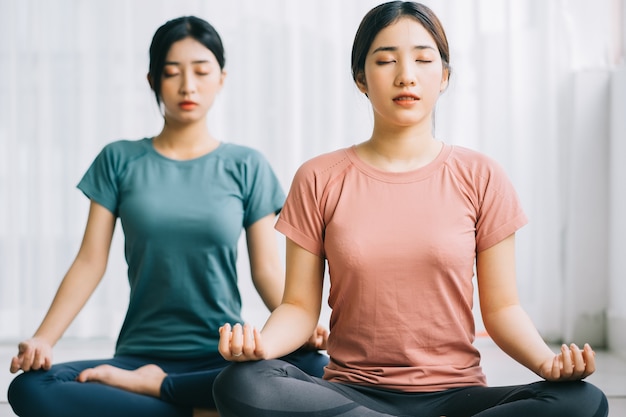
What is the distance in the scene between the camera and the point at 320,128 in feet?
10.8

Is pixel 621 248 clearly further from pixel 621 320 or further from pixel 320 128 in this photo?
pixel 320 128

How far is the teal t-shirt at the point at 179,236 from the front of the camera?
1.90 m

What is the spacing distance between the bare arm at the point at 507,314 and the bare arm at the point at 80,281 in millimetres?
867

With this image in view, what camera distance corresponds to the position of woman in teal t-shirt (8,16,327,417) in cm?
189

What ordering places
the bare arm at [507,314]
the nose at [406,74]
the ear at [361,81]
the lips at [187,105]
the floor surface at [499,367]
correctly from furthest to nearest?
1. the floor surface at [499,367]
2. the lips at [187,105]
3. the ear at [361,81]
4. the nose at [406,74]
5. the bare arm at [507,314]

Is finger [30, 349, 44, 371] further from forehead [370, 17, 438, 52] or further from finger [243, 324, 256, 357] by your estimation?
forehead [370, 17, 438, 52]

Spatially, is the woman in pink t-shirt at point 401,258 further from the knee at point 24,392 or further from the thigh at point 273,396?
the knee at point 24,392

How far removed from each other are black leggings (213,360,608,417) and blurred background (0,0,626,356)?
1.90m

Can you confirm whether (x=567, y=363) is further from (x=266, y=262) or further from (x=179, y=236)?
(x=179, y=236)

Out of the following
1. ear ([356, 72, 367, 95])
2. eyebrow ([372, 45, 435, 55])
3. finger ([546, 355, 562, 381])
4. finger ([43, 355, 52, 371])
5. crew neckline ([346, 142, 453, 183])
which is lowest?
finger ([43, 355, 52, 371])

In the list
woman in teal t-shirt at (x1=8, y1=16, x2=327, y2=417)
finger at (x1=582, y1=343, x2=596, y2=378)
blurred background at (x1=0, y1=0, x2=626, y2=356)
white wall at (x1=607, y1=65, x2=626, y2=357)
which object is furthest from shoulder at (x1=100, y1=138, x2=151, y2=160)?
white wall at (x1=607, y1=65, x2=626, y2=357)

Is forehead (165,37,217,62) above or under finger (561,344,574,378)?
above

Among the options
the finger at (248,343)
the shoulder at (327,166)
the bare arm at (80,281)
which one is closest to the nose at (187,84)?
the bare arm at (80,281)

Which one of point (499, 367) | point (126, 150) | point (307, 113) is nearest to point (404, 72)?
point (126, 150)
